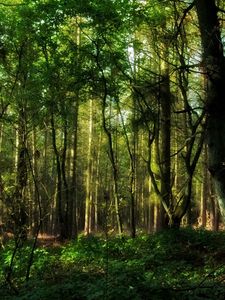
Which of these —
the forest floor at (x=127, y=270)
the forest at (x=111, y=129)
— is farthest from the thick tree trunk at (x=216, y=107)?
the forest floor at (x=127, y=270)

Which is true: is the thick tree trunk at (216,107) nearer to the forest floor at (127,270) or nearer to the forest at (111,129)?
the forest at (111,129)

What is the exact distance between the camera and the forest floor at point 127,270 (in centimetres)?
607

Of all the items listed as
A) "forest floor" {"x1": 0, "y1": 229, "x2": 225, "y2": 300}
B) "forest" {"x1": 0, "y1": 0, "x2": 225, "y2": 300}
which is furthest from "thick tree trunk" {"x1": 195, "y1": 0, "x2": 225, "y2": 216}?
"forest floor" {"x1": 0, "y1": 229, "x2": 225, "y2": 300}

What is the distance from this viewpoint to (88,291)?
6316 mm

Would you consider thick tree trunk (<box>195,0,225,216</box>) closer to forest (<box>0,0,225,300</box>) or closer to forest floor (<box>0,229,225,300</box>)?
forest (<box>0,0,225,300</box>)

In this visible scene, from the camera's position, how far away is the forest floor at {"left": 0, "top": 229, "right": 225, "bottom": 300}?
607 cm

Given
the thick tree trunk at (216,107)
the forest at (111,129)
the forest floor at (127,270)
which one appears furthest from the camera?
the forest floor at (127,270)

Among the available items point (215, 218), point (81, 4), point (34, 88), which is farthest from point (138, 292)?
point (215, 218)

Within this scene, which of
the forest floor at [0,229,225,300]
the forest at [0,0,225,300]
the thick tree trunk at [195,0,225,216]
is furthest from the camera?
the forest floor at [0,229,225,300]

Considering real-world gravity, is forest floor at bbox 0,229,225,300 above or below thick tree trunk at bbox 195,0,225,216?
below

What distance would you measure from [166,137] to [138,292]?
9672mm

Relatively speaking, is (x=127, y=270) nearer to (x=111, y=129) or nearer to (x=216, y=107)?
(x=216, y=107)

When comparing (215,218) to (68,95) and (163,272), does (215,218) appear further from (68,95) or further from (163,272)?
(163,272)

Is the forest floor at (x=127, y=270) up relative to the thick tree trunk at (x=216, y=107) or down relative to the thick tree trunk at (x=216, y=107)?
down
